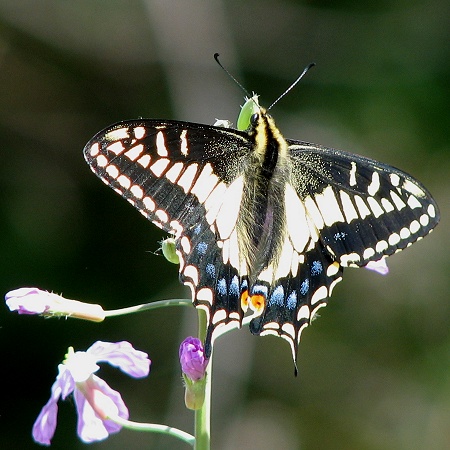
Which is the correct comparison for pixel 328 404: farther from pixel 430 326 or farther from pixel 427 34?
pixel 427 34

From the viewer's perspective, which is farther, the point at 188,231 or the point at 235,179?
the point at 235,179

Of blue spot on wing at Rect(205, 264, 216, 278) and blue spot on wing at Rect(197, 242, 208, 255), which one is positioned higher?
blue spot on wing at Rect(197, 242, 208, 255)

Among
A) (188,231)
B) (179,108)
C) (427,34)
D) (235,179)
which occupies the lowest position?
(188,231)

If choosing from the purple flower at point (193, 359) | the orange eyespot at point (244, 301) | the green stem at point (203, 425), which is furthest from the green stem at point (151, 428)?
the orange eyespot at point (244, 301)

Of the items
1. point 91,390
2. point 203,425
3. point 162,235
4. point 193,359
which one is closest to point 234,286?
point 193,359

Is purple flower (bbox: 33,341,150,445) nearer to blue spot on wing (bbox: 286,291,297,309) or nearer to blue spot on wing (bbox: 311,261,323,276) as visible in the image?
blue spot on wing (bbox: 286,291,297,309)

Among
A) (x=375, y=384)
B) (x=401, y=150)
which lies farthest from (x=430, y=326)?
(x=401, y=150)

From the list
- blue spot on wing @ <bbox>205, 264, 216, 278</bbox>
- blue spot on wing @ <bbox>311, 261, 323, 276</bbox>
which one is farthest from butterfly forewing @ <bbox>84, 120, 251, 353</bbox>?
blue spot on wing @ <bbox>311, 261, 323, 276</bbox>
